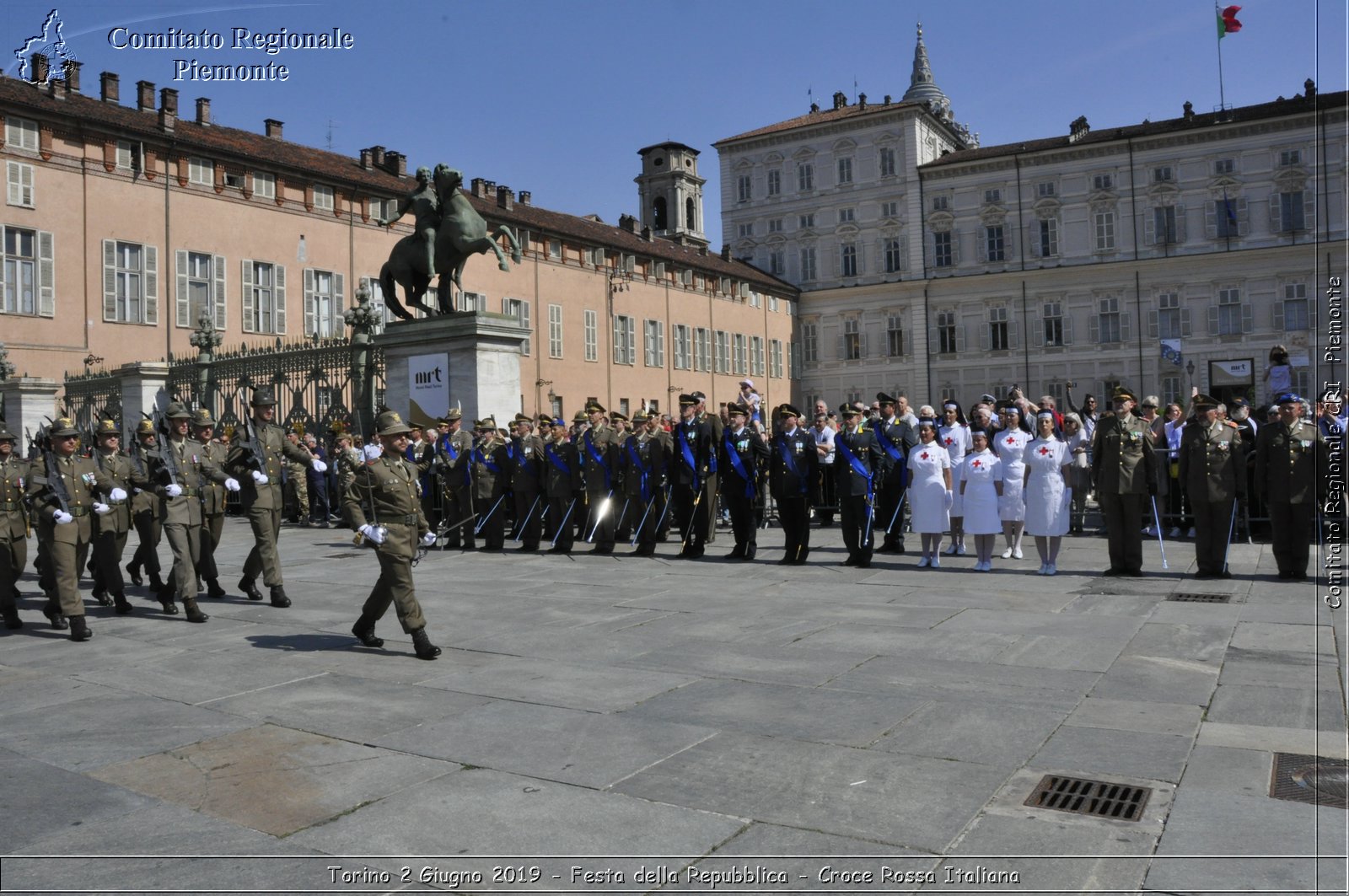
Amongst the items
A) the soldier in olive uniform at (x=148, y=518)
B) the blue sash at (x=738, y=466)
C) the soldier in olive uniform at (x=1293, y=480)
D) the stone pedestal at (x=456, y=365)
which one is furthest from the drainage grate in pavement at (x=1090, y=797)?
the stone pedestal at (x=456, y=365)

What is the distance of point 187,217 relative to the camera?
32.7 metres

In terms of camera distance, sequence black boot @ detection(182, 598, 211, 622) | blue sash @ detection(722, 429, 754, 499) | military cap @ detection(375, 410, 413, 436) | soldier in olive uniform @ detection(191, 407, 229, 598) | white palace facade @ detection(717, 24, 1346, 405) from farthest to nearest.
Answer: white palace facade @ detection(717, 24, 1346, 405) → blue sash @ detection(722, 429, 754, 499) → soldier in olive uniform @ detection(191, 407, 229, 598) → black boot @ detection(182, 598, 211, 622) → military cap @ detection(375, 410, 413, 436)

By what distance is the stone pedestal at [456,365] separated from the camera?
17078mm

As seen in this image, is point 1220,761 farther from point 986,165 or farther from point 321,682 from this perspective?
Answer: point 986,165

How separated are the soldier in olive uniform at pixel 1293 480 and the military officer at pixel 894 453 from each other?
3.91 meters

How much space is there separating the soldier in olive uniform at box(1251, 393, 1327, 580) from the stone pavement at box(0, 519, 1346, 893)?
0.90 meters

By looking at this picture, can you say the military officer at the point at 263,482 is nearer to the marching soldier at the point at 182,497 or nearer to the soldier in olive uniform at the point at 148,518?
the marching soldier at the point at 182,497

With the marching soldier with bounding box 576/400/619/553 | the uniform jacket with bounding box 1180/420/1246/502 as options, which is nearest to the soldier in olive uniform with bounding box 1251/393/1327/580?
the uniform jacket with bounding box 1180/420/1246/502

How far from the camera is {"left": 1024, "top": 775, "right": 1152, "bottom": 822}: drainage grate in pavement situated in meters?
4.45

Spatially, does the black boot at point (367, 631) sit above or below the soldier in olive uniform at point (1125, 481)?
below

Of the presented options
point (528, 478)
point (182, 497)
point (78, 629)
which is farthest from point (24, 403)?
point (78, 629)

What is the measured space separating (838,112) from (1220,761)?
60962 millimetres

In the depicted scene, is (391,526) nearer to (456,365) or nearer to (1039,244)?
(456,365)

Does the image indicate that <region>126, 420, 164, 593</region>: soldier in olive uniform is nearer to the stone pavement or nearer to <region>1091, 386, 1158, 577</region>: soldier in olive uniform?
the stone pavement
